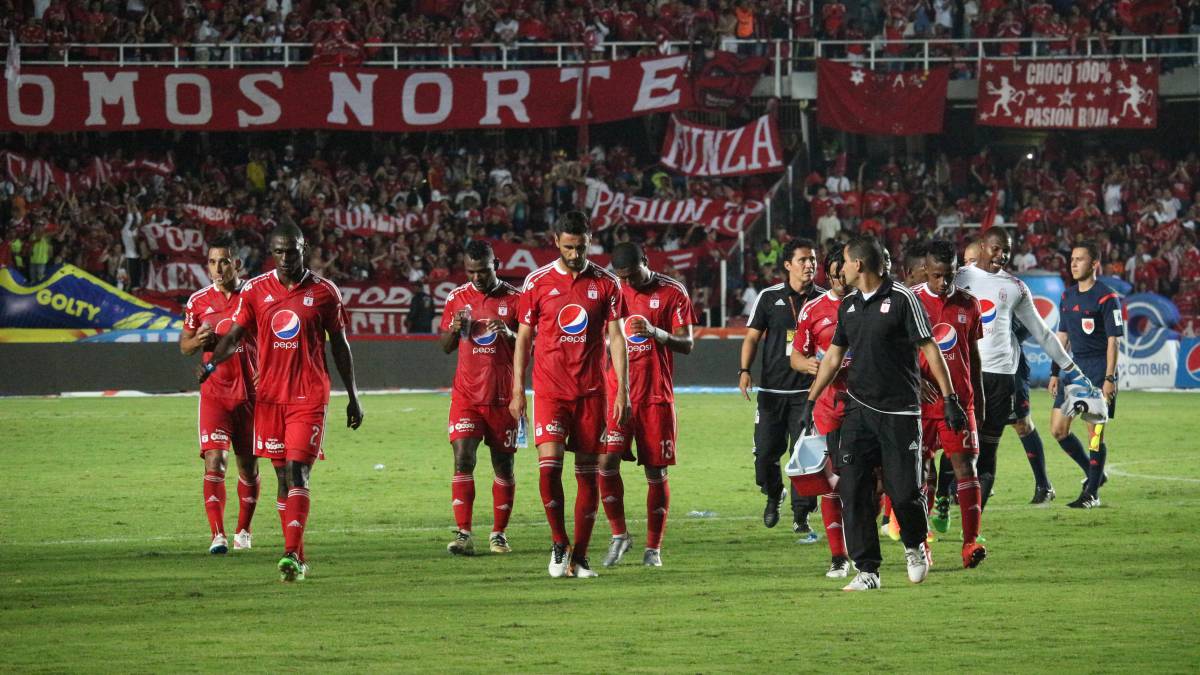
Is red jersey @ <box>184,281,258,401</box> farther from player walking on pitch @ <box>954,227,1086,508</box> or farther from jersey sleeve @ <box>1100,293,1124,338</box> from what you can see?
jersey sleeve @ <box>1100,293,1124,338</box>

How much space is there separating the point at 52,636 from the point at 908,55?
32.7m

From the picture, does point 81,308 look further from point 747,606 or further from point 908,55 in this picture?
point 747,606

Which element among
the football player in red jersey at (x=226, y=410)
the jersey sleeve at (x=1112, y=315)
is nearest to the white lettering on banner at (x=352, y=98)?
the jersey sleeve at (x=1112, y=315)

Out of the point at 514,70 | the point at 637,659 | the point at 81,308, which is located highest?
the point at 514,70

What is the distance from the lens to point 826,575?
33.7ft

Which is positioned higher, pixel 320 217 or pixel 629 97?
pixel 629 97

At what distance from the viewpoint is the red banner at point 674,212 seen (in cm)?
3381

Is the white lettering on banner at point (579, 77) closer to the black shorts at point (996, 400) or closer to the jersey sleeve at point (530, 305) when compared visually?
the black shorts at point (996, 400)

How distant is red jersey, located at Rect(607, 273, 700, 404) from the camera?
11109mm

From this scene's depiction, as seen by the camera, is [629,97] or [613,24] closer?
[629,97]

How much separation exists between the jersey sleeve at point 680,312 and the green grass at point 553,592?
1528mm

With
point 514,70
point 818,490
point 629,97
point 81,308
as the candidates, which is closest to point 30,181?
point 81,308

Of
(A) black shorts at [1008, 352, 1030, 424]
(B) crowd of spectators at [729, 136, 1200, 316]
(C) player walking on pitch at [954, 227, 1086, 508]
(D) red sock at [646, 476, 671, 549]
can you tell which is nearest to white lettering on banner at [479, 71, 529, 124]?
(B) crowd of spectators at [729, 136, 1200, 316]

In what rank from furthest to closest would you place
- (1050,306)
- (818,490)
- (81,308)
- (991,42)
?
(991,42), (81,308), (1050,306), (818,490)
